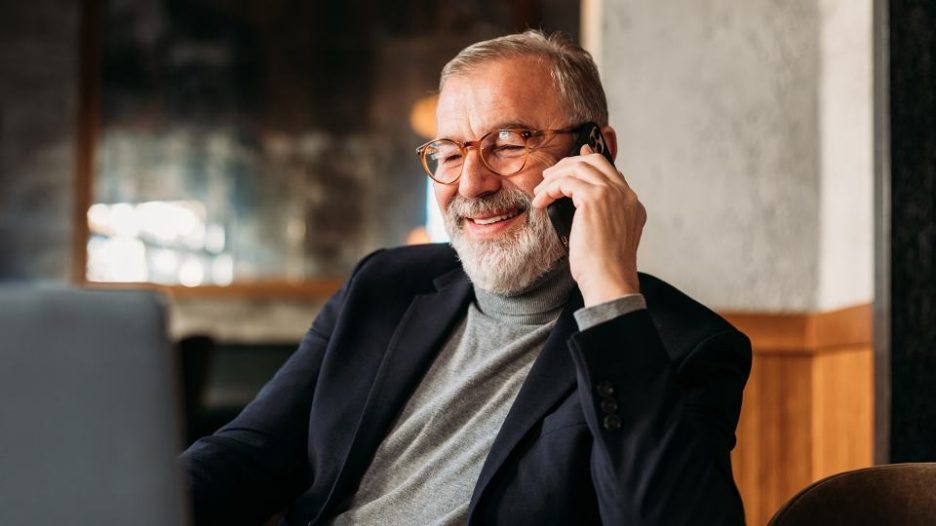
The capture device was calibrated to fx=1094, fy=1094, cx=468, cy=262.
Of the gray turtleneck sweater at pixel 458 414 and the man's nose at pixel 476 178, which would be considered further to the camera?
the man's nose at pixel 476 178

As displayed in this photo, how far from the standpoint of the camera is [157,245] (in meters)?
6.75

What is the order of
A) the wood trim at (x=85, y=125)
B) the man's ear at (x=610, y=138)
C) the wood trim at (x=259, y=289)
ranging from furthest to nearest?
the wood trim at (x=85, y=125), the wood trim at (x=259, y=289), the man's ear at (x=610, y=138)

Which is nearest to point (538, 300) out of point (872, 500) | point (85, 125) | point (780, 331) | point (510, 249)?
point (510, 249)

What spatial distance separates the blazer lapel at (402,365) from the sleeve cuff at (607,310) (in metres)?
0.39

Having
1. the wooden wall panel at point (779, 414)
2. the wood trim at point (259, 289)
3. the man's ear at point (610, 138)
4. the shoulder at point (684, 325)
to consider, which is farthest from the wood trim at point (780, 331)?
the wood trim at point (259, 289)

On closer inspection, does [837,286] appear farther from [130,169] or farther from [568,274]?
[130,169]

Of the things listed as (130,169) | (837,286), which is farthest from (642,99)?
(130,169)

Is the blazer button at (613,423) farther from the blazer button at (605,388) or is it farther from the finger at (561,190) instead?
the finger at (561,190)

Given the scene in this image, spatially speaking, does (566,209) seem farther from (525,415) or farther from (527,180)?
(525,415)

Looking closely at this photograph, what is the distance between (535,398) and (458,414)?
0.57ft

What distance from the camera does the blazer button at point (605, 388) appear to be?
133 centimetres

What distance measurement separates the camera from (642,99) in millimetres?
3195

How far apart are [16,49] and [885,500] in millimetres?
6734

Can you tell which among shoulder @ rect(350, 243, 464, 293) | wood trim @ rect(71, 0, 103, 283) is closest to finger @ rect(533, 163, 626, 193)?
shoulder @ rect(350, 243, 464, 293)
